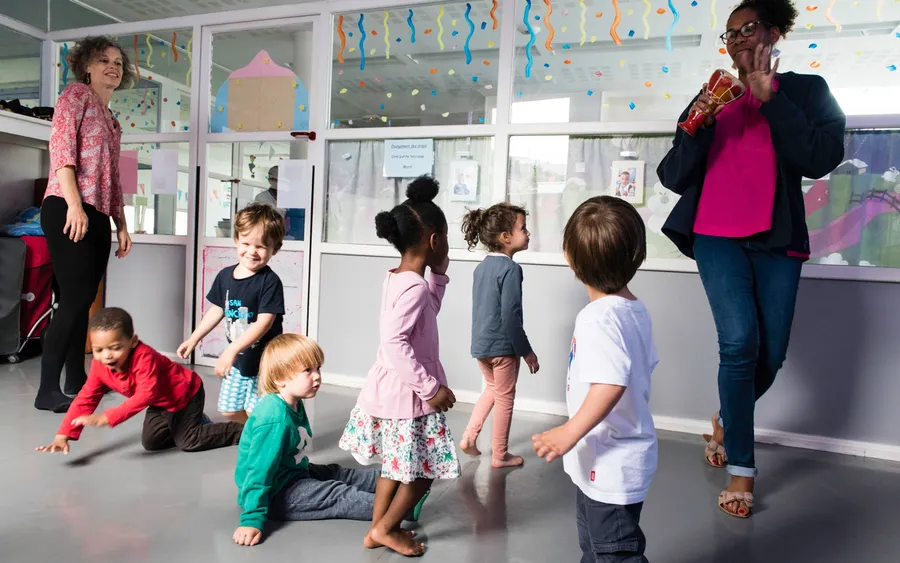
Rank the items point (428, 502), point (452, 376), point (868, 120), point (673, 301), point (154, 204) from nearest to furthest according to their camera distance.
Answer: point (428, 502) → point (868, 120) → point (673, 301) → point (452, 376) → point (154, 204)

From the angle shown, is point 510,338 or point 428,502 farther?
point 510,338

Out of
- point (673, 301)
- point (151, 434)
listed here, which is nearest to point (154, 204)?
point (151, 434)

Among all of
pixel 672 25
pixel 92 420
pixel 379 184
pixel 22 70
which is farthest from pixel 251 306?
pixel 22 70

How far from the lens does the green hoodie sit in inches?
60.4

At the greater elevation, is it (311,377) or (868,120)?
(868,120)

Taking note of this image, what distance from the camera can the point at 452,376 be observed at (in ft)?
10.0

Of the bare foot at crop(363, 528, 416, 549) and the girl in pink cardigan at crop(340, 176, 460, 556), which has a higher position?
the girl in pink cardigan at crop(340, 176, 460, 556)

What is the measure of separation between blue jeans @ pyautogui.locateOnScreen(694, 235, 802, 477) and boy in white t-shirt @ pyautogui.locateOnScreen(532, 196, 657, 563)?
0.77 meters

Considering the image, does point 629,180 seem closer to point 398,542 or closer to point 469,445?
point 469,445

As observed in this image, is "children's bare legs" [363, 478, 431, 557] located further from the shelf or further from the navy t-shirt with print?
the shelf

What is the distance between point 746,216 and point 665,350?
105 cm

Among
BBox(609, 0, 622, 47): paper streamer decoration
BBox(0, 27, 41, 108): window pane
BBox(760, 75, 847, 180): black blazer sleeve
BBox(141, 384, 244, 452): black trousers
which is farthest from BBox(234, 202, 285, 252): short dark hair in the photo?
BBox(0, 27, 41, 108): window pane

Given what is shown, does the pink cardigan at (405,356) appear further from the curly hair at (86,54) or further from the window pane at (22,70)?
the window pane at (22,70)

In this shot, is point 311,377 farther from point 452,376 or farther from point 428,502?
point 452,376
